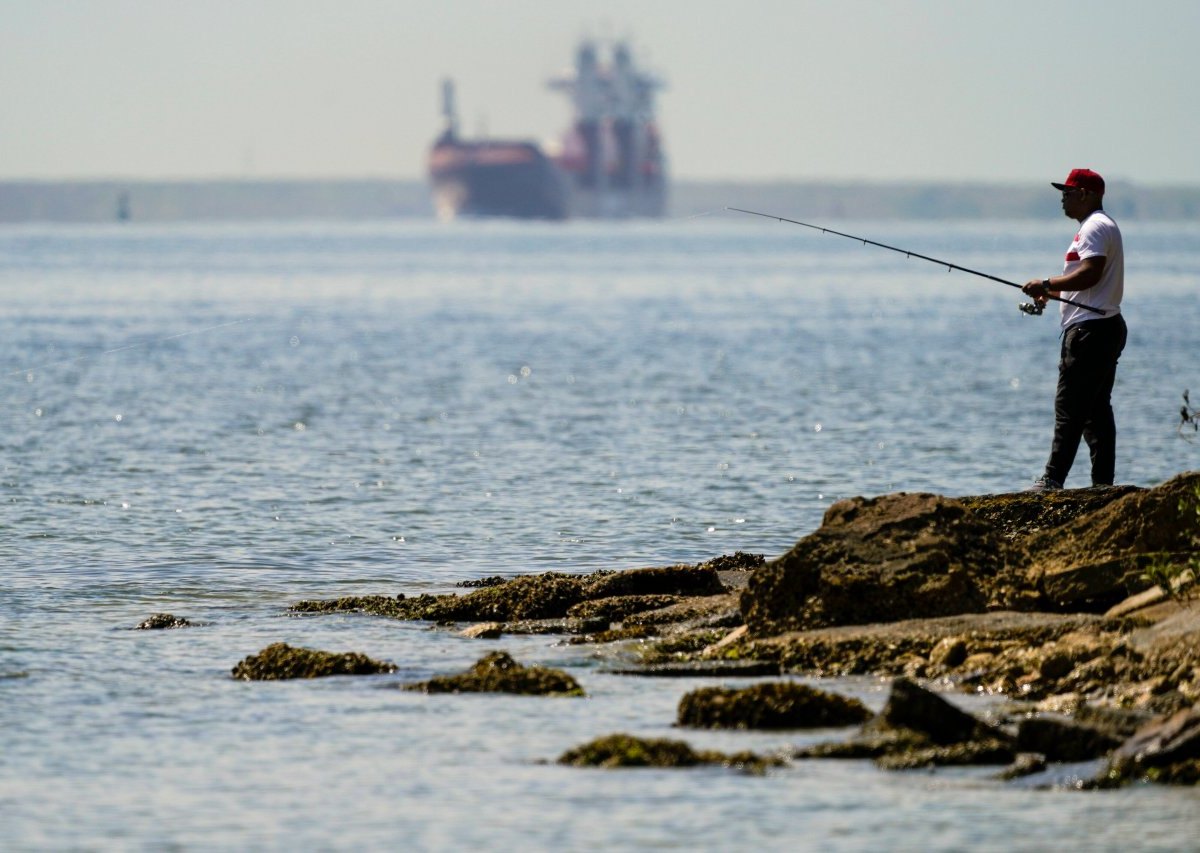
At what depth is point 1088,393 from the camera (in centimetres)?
1169

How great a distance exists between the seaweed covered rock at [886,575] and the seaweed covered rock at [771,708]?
1.29 metres

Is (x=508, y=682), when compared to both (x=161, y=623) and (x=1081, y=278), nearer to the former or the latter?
(x=161, y=623)

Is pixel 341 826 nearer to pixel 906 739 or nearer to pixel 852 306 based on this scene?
pixel 906 739

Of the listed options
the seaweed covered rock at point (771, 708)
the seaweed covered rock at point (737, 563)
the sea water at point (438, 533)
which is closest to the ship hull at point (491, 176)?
the sea water at point (438, 533)

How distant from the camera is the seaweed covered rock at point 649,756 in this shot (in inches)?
308

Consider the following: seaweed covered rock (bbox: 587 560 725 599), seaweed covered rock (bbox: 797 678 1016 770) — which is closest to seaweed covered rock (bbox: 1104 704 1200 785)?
seaweed covered rock (bbox: 797 678 1016 770)

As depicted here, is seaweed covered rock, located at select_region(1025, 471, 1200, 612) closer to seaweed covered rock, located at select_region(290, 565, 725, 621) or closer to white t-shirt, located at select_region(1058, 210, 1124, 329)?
white t-shirt, located at select_region(1058, 210, 1124, 329)

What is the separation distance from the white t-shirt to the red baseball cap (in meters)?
0.15

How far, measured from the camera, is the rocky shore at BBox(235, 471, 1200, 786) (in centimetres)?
780

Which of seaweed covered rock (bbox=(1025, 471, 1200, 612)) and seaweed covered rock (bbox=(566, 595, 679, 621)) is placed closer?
seaweed covered rock (bbox=(1025, 471, 1200, 612))

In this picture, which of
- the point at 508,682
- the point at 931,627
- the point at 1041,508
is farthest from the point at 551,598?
the point at 1041,508

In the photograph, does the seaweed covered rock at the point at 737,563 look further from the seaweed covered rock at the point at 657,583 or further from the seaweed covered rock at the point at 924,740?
the seaweed covered rock at the point at 924,740

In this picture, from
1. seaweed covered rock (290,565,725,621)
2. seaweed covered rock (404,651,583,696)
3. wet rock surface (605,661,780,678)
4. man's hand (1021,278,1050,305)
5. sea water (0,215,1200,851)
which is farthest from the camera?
man's hand (1021,278,1050,305)

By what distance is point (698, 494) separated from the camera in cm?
1705
